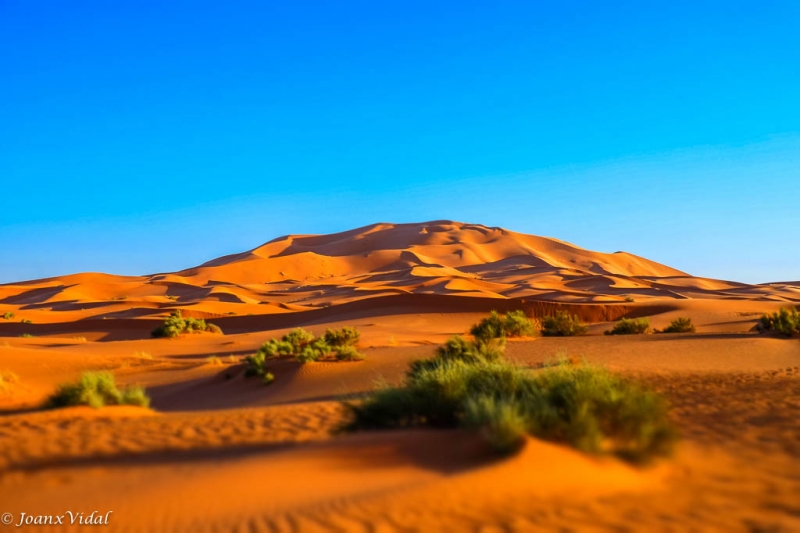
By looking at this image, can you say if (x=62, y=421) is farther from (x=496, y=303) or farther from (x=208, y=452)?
(x=496, y=303)

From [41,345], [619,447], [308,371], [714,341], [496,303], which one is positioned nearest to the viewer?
[619,447]

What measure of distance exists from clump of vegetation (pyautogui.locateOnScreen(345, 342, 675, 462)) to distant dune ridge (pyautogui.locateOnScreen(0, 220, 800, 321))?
26.1 meters

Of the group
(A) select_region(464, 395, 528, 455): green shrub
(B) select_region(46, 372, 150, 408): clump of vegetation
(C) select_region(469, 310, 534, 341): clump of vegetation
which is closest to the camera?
(A) select_region(464, 395, 528, 455): green shrub

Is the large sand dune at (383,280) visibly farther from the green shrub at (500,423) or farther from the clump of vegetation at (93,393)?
the green shrub at (500,423)

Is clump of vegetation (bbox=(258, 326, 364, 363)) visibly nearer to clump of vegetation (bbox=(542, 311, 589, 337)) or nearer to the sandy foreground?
the sandy foreground

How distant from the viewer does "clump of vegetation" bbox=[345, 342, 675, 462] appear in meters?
6.26

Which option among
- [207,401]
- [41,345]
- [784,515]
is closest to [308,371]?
[207,401]

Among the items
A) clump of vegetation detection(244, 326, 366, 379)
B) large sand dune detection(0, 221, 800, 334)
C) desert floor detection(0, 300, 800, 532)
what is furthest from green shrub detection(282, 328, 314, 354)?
large sand dune detection(0, 221, 800, 334)

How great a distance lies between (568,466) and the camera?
5.79 metres

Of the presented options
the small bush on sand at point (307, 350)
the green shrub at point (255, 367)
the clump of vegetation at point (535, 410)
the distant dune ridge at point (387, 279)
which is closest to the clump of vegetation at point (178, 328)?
the distant dune ridge at point (387, 279)

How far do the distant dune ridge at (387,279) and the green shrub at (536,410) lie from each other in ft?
85.8

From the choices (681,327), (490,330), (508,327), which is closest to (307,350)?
(490,330)

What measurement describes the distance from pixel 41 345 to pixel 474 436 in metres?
23.0

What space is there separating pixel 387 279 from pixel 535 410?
6337cm
